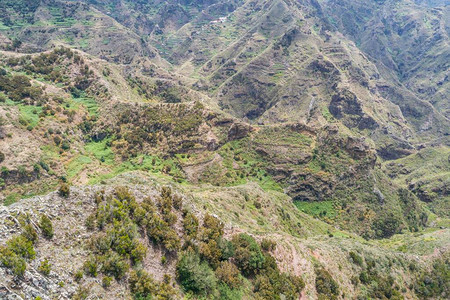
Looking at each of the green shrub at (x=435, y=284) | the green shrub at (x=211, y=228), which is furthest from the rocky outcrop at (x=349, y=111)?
the green shrub at (x=211, y=228)

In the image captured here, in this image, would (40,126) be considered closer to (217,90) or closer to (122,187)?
(122,187)

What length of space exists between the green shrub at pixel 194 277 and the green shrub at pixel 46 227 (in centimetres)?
1056

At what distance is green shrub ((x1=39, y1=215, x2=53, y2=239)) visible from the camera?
1806 cm

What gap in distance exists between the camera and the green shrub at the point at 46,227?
1806 centimetres

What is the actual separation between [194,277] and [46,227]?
12182 mm

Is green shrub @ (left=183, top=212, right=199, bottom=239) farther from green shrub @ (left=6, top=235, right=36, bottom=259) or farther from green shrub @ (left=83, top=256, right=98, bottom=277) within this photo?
green shrub @ (left=6, top=235, right=36, bottom=259)

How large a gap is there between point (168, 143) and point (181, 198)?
41.6m

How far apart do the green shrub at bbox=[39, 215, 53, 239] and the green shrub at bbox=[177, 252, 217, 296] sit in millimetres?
10561

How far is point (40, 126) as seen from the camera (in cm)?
5566

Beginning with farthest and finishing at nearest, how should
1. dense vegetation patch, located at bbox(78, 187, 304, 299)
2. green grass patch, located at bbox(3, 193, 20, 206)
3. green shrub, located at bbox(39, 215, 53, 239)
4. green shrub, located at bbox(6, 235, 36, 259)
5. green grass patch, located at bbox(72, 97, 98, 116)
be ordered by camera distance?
A: green grass patch, located at bbox(72, 97, 98, 116) < green grass patch, located at bbox(3, 193, 20, 206) < dense vegetation patch, located at bbox(78, 187, 304, 299) < green shrub, located at bbox(39, 215, 53, 239) < green shrub, located at bbox(6, 235, 36, 259)

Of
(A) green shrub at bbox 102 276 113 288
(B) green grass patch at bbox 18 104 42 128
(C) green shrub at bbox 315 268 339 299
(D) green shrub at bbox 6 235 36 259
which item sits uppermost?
(D) green shrub at bbox 6 235 36 259

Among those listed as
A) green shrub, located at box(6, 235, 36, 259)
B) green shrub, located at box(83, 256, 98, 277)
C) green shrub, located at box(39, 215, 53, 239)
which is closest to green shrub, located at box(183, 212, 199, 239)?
green shrub, located at box(83, 256, 98, 277)

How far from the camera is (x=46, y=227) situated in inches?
713

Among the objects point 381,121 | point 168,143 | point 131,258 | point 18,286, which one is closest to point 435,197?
point 381,121
